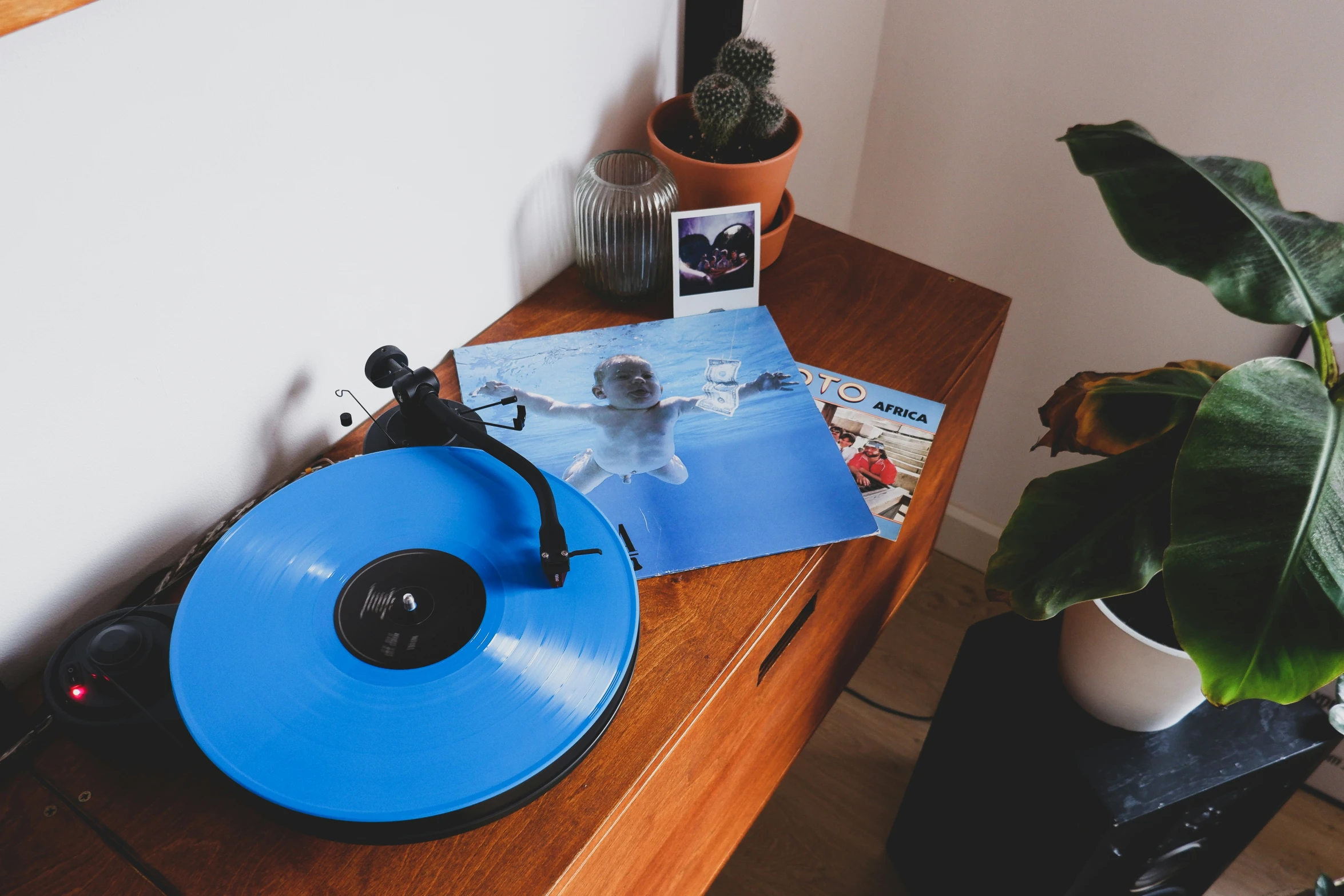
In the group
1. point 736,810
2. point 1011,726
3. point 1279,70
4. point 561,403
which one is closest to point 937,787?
point 1011,726

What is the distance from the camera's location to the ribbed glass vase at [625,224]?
915mm

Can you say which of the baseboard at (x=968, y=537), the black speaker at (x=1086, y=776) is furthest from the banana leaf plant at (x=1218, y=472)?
the baseboard at (x=968, y=537)

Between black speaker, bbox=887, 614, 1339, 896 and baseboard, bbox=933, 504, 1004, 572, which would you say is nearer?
black speaker, bbox=887, 614, 1339, 896

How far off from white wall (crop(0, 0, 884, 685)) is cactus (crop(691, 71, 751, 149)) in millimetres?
113

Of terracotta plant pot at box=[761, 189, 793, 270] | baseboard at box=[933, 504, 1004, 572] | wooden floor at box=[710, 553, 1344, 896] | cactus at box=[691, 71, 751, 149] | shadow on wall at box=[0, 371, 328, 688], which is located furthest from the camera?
baseboard at box=[933, 504, 1004, 572]

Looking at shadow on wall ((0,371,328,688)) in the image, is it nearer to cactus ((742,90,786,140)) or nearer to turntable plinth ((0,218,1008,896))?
turntable plinth ((0,218,1008,896))

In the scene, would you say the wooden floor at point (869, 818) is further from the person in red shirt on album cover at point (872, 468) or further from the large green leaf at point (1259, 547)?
the large green leaf at point (1259, 547)

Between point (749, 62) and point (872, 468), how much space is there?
0.45 meters

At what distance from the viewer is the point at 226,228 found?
2.18ft

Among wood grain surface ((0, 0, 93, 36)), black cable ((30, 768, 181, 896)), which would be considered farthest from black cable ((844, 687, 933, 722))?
wood grain surface ((0, 0, 93, 36))

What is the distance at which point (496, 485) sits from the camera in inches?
26.7

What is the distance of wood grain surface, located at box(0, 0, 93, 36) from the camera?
457mm

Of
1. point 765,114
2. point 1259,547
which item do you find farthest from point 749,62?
point 1259,547

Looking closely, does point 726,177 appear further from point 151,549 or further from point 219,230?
point 151,549
